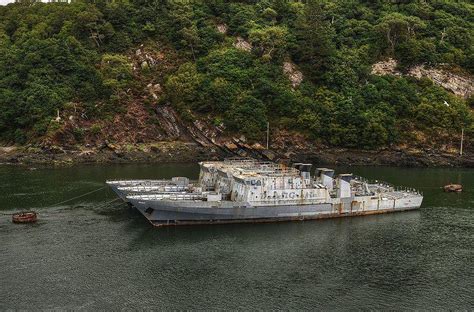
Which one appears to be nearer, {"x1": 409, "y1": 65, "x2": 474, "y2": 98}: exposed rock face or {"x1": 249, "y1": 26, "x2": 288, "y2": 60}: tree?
{"x1": 409, "y1": 65, "x2": 474, "y2": 98}: exposed rock face

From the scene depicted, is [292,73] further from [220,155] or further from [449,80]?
[449,80]

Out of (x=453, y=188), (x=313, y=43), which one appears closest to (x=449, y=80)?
(x=313, y=43)

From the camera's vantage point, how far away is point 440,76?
134 meters

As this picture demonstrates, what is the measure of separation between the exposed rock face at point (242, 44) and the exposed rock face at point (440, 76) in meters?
35.6

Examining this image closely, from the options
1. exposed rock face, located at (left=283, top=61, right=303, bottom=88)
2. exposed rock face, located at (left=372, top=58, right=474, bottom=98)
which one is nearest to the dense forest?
exposed rock face, located at (left=283, top=61, right=303, bottom=88)

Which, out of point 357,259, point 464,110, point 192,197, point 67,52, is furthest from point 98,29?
point 357,259

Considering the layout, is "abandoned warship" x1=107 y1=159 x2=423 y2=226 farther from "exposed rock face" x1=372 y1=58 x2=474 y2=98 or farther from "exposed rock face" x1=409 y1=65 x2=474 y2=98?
"exposed rock face" x1=409 y1=65 x2=474 y2=98

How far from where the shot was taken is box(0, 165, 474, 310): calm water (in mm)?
41812

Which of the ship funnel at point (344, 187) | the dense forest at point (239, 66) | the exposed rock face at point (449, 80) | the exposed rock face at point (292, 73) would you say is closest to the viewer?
the ship funnel at point (344, 187)

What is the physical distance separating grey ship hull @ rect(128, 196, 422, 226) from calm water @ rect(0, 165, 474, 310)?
1167mm

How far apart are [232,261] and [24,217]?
2866 centimetres

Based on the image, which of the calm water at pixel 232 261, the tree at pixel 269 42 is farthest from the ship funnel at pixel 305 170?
the tree at pixel 269 42

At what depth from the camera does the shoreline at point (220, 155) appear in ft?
363

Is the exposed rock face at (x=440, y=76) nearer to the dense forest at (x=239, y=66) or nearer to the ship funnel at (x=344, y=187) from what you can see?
the dense forest at (x=239, y=66)
